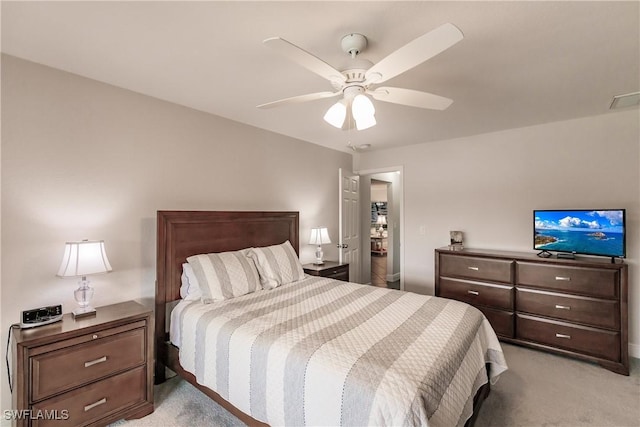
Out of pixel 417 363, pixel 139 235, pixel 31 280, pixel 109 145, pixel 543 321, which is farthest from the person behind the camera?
pixel 543 321

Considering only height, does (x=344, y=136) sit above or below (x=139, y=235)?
above

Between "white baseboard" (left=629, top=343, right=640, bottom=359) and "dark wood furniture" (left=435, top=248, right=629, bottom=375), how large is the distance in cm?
49

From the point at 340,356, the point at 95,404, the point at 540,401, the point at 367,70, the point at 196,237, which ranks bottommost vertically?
the point at 540,401

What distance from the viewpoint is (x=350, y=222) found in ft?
15.3

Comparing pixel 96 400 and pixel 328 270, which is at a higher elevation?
pixel 328 270

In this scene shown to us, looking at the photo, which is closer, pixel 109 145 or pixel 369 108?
pixel 369 108

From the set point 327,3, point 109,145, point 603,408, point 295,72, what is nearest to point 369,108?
point 327,3

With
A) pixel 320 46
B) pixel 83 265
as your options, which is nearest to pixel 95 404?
pixel 83 265

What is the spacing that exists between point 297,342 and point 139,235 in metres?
1.76

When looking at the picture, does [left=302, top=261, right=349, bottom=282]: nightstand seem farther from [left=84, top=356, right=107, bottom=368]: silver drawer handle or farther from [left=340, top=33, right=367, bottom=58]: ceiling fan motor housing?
[left=340, top=33, right=367, bottom=58]: ceiling fan motor housing

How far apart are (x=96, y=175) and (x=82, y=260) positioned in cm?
72

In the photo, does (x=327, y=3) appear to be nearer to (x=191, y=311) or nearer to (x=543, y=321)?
(x=191, y=311)

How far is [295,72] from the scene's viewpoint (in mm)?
2094

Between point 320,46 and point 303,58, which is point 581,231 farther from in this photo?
point 303,58
